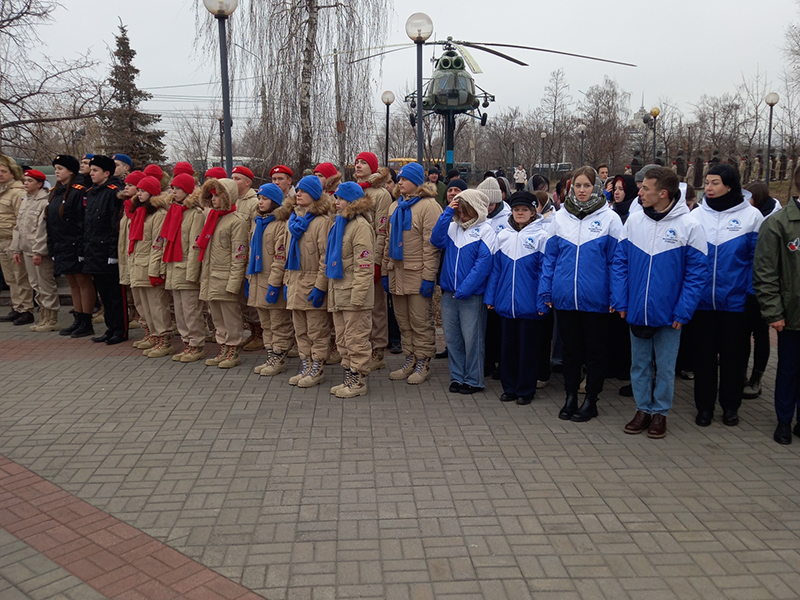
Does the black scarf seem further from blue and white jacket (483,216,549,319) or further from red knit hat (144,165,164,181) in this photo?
red knit hat (144,165,164,181)

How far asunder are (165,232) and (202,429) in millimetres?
2909

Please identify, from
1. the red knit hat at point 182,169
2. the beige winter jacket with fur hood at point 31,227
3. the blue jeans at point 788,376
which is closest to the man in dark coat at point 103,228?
the red knit hat at point 182,169

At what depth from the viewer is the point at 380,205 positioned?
7.14m

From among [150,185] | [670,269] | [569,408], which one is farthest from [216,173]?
[670,269]

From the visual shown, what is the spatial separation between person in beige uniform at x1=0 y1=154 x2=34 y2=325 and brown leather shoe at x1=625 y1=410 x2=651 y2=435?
29.3ft

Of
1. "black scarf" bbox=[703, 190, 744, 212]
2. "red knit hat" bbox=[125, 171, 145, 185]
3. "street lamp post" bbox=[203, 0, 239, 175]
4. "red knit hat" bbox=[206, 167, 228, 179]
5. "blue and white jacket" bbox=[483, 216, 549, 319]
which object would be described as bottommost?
"blue and white jacket" bbox=[483, 216, 549, 319]

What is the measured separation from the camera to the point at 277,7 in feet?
48.3

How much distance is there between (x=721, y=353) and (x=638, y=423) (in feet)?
3.44

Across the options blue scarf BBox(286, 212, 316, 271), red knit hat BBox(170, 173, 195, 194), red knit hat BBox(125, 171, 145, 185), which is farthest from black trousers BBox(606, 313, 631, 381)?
red knit hat BBox(125, 171, 145, 185)

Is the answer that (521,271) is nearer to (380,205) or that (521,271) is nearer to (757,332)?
(380,205)

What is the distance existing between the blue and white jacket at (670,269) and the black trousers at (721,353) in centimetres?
59

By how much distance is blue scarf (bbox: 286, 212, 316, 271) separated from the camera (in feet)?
20.5

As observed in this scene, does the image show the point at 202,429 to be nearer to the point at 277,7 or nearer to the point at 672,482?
the point at 672,482

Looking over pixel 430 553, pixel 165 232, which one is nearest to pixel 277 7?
pixel 165 232
